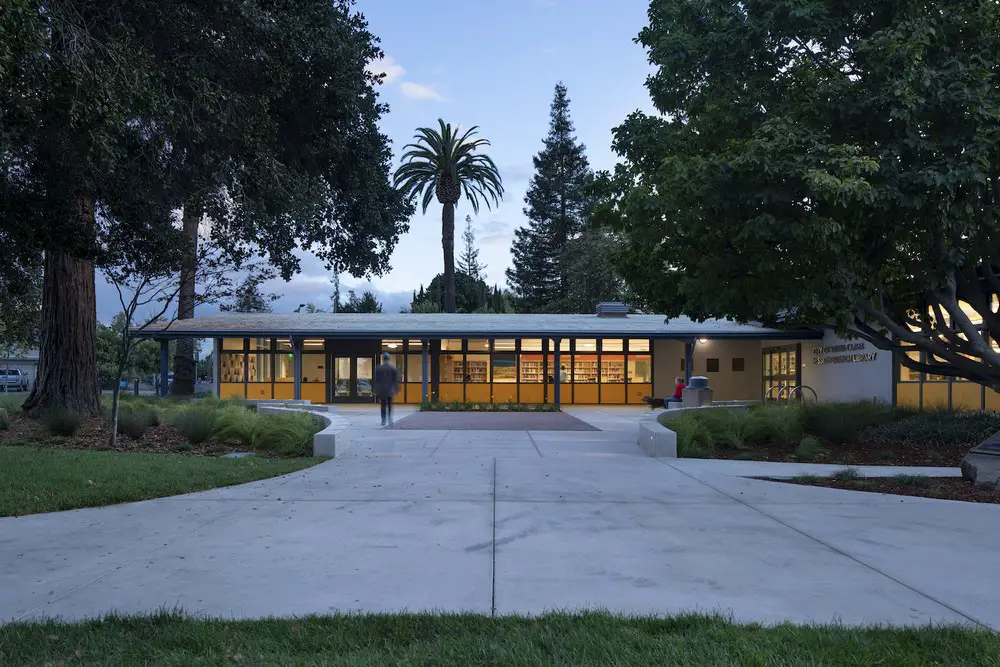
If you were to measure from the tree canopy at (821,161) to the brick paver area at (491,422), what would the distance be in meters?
5.50

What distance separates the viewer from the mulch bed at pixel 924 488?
8.55 m

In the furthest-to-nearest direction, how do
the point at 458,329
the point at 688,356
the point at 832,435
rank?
1. the point at 688,356
2. the point at 458,329
3. the point at 832,435

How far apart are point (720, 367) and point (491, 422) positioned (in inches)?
539

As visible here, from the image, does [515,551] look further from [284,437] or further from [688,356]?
[688,356]

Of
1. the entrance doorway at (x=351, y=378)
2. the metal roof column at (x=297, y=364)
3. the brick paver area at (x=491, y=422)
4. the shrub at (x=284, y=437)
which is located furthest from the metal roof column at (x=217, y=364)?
the shrub at (x=284, y=437)

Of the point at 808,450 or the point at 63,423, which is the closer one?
the point at 808,450

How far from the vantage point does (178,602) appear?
15.3ft

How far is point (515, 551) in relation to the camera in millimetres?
5973

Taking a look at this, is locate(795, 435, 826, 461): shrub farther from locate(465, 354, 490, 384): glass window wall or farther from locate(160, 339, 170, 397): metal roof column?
locate(160, 339, 170, 397): metal roof column

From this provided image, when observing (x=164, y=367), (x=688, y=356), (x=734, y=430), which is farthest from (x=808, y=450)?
(x=164, y=367)

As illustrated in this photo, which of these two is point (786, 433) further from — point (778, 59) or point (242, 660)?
point (242, 660)

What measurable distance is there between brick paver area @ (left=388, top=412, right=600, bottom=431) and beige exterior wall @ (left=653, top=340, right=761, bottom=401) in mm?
7641

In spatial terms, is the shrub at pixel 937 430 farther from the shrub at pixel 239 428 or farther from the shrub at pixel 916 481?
the shrub at pixel 239 428

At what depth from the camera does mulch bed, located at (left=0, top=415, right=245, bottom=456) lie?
41.4ft
